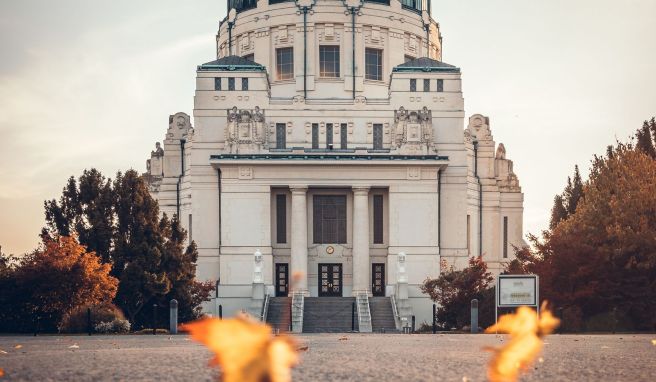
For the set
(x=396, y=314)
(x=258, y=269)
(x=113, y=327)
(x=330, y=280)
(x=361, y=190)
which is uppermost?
(x=361, y=190)

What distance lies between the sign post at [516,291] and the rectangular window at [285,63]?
3694cm

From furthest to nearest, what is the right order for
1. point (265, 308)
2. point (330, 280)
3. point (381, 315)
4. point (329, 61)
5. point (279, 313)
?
point (329, 61), point (330, 280), point (265, 308), point (279, 313), point (381, 315)

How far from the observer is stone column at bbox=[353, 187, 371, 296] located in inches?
2825

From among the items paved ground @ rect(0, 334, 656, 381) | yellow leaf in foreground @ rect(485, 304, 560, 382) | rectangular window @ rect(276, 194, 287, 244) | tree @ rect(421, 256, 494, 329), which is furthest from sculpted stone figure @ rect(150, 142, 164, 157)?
yellow leaf in foreground @ rect(485, 304, 560, 382)

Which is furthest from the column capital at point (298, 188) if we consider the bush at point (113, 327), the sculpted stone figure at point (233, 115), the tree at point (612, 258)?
the bush at point (113, 327)

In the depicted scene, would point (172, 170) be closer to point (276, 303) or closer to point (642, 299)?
point (276, 303)

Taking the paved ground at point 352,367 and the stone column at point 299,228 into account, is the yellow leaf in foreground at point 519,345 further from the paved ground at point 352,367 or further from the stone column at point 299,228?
the stone column at point 299,228

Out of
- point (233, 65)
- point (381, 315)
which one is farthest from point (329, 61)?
point (381, 315)

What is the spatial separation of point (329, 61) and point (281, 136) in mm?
8241

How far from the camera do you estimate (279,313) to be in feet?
217

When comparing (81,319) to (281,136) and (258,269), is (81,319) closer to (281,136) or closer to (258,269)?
(258,269)

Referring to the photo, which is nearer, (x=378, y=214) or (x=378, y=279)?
(x=378, y=279)

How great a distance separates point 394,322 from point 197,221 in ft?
59.1

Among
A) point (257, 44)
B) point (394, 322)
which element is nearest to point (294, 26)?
point (257, 44)
